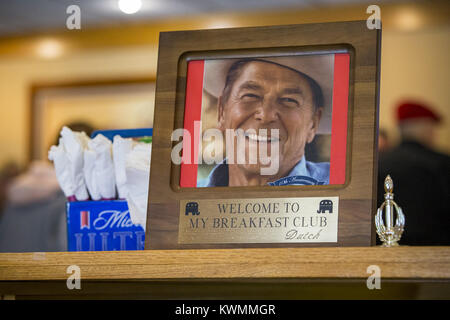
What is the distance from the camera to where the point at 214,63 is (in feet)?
2.75

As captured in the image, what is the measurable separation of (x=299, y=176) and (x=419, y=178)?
1458 mm

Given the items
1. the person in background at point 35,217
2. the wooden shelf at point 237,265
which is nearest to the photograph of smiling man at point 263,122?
the wooden shelf at point 237,265

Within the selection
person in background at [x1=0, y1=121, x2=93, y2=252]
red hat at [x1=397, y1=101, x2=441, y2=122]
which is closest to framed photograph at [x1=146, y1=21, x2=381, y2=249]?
person in background at [x1=0, y1=121, x2=93, y2=252]

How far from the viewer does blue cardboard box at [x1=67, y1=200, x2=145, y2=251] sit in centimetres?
90

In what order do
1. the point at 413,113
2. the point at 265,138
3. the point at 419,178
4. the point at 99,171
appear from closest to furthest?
the point at 265,138 < the point at 99,171 < the point at 419,178 < the point at 413,113

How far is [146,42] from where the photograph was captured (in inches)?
187

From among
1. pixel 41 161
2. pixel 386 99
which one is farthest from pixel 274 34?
pixel 41 161

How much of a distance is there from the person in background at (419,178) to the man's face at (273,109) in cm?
26

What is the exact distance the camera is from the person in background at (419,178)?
131 centimetres

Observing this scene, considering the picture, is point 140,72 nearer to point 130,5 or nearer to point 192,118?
point 130,5

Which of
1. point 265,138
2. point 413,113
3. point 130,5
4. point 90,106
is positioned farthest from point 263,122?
point 90,106

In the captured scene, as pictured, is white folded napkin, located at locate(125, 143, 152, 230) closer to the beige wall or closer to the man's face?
the man's face

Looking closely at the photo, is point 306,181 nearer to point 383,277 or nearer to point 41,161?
point 383,277

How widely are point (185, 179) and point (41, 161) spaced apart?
4048 millimetres
